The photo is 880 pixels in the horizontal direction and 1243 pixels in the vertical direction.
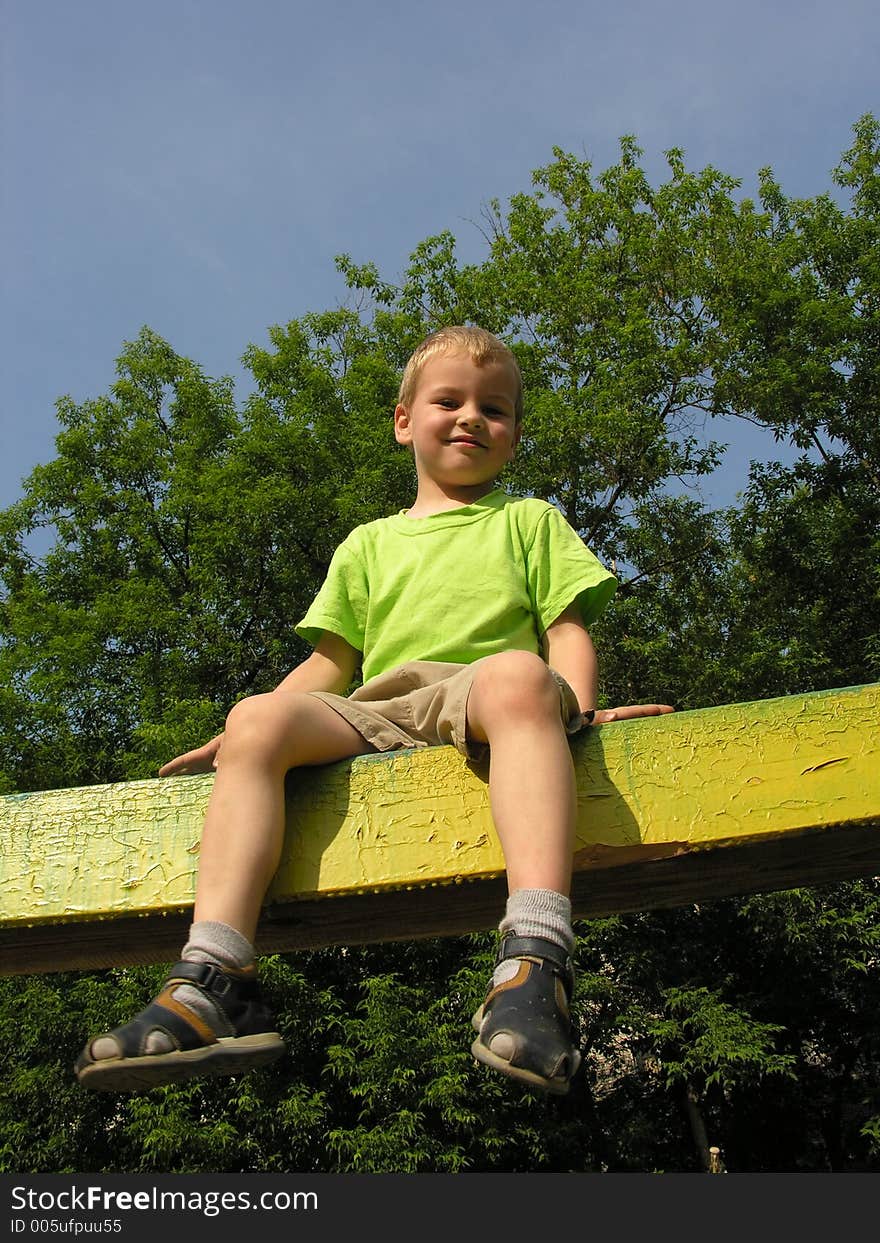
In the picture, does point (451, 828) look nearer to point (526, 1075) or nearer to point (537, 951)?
point (537, 951)

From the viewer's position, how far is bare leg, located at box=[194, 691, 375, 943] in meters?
1.57

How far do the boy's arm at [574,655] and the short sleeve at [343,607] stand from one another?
1.40 feet

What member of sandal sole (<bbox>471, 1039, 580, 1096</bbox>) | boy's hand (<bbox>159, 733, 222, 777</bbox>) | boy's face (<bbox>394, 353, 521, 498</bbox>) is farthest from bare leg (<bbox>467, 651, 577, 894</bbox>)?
boy's face (<bbox>394, 353, 521, 498</bbox>)

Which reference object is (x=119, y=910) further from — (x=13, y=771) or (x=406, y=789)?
(x=13, y=771)

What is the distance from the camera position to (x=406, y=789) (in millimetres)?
1565

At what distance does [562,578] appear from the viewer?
7.36 feet

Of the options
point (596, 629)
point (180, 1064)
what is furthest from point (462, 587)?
point (596, 629)

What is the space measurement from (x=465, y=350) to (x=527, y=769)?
119 centimetres

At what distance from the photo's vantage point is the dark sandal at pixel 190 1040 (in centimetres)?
145

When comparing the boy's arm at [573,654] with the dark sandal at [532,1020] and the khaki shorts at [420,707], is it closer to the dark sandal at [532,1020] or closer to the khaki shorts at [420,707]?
the khaki shorts at [420,707]

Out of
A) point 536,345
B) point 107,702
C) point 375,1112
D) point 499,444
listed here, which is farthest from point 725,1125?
point 499,444

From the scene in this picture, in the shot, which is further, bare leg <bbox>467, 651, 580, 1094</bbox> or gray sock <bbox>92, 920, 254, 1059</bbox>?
gray sock <bbox>92, 920, 254, 1059</bbox>

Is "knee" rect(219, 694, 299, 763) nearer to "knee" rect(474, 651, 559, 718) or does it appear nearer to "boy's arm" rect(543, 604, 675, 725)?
"knee" rect(474, 651, 559, 718)

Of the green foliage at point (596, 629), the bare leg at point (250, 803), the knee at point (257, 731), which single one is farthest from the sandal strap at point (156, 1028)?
the green foliage at point (596, 629)
